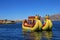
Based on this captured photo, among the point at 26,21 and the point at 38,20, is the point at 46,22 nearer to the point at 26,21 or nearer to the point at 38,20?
the point at 38,20

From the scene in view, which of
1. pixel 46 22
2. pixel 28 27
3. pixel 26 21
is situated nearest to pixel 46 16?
pixel 46 22

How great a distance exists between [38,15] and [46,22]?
135 inches

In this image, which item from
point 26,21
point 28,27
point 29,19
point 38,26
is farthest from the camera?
point 26,21

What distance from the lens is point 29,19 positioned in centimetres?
7694

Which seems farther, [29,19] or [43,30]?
[29,19]

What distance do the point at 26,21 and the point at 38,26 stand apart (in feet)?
63.1

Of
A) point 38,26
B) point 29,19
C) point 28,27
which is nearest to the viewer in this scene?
point 38,26

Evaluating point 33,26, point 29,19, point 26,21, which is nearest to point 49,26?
point 33,26

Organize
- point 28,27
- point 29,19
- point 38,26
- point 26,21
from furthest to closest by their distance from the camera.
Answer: point 26,21
point 29,19
point 28,27
point 38,26

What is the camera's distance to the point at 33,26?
6581 centimetres

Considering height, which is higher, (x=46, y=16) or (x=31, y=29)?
(x=46, y=16)

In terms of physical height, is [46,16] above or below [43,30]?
above

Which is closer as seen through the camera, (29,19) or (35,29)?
(35,29)

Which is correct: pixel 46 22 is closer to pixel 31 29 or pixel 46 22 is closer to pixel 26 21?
pixel 31 29
